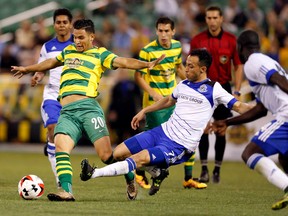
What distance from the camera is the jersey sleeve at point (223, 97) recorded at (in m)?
10.9

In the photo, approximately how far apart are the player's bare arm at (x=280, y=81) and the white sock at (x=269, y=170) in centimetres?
78

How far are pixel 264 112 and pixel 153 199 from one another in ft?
6.48

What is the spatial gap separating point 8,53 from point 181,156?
13.5 m

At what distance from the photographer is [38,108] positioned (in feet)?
72.8

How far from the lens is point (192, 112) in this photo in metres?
11.3

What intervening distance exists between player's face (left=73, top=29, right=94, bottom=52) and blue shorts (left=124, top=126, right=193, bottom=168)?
131 cm

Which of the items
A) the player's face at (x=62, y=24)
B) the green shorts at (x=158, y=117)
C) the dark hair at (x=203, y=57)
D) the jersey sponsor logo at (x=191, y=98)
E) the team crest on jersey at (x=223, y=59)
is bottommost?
the green shorts at (x=158, y=117)

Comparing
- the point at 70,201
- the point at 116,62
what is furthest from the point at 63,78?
the point at 70,201

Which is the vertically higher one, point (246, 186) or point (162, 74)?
point (162, 74)

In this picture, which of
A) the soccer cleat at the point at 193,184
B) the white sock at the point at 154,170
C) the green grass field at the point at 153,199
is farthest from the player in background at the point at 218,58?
the white sock at the point at 154,170

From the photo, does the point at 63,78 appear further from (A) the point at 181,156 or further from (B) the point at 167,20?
(B) the point at 167,20

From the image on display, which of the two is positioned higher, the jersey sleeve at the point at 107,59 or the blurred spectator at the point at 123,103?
the jersey sleeve at the point at 107,59

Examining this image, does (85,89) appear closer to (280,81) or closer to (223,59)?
(280,81)

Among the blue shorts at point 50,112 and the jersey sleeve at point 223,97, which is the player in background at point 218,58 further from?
the jersey sleeve at point 223,97
